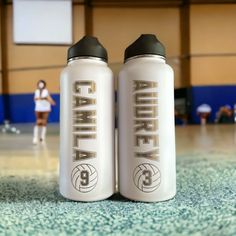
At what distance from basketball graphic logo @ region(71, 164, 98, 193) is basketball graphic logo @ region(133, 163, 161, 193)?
0.06 m

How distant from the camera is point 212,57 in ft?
19.7

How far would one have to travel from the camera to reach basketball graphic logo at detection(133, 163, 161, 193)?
16.0 inches

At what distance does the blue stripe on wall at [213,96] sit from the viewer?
5.98 m

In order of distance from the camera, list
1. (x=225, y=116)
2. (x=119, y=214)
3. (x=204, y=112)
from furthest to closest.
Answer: (x=204, y=112) < (x=225, y=116) < (x=119, y=214)

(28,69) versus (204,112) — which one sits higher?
(28,69)

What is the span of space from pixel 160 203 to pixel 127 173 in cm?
6

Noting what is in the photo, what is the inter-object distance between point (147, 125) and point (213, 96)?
19.6 feet

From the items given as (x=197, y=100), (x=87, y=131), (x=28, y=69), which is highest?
(x=28, y=69)

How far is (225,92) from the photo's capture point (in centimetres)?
600

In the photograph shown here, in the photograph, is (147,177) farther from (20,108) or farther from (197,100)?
(20,108)

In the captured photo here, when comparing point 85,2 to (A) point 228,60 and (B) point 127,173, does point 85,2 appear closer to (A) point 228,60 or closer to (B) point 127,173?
(A) point 228,60

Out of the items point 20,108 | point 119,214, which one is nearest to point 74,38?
point 20,108

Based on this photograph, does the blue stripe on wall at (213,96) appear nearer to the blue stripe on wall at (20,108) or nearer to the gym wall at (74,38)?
the gym wall at (74,38)

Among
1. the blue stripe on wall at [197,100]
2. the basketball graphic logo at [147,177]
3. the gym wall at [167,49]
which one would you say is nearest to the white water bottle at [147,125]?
the basketball graphic logo at [147,177]
